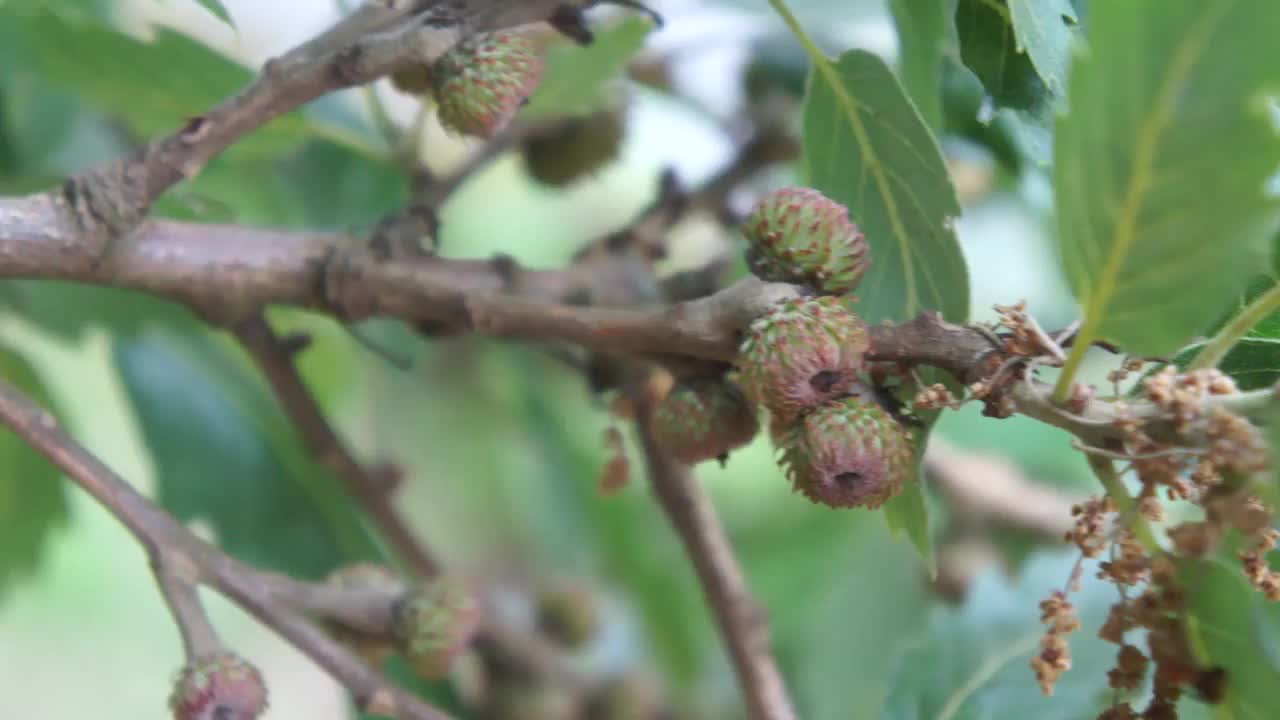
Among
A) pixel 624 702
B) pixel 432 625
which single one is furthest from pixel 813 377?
pixel 624 702

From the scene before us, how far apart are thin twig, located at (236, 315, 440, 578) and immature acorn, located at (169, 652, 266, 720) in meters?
0.36

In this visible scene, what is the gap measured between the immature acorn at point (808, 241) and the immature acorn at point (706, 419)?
86mm

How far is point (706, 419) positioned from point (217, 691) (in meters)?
0.38

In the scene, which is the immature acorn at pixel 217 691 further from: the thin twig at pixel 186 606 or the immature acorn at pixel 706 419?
the immature acorn at pixel 706 419

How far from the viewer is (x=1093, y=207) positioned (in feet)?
2.05

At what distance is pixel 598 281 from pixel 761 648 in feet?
1.20

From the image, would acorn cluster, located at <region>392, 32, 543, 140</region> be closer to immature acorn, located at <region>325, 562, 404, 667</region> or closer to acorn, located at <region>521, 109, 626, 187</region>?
immature acorn, located at <region>325, 562, 404, 667</region>

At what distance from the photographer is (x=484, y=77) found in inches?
32.8

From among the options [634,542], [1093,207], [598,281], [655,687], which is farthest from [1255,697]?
[634,542]

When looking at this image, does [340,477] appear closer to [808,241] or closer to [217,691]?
[217,691]

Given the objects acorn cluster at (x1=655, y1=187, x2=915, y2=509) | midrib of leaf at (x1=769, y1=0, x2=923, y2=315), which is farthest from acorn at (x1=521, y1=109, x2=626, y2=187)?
acorn cluster at (x1=655, y1=187, x2=915, y2=509)

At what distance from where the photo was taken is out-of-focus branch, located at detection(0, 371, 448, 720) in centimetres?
88

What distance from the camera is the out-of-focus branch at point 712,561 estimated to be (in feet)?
3.75

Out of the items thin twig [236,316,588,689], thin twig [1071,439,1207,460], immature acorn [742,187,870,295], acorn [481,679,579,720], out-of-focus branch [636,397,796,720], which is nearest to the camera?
thin twig [1071,439,1207,460]
